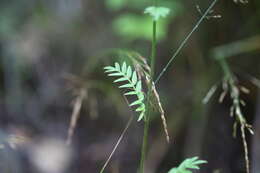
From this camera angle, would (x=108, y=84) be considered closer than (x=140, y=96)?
No

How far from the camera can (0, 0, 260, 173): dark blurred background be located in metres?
2.19

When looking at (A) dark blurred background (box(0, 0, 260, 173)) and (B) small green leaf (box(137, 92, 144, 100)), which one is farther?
(A) dark blurred background (box(0, 0, 260, 173))

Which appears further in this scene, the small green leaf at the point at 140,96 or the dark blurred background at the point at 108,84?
the dark blurred background at the point at 108,84

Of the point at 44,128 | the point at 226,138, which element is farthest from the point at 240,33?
the point at 44,128

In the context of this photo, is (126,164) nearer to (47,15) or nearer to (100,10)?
(100,10)

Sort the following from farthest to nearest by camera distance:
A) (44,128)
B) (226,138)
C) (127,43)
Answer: (44,128)
(127,43)
(226,138)

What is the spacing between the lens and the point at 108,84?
2.57 m

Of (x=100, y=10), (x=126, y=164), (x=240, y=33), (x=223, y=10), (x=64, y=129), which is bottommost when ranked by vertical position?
(x=126, y=164)

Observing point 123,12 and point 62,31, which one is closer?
point 123,12

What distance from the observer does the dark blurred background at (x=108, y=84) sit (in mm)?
2188

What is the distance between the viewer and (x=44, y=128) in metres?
2.93

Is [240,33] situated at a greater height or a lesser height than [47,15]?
lesser

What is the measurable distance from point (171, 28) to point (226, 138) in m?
0.69

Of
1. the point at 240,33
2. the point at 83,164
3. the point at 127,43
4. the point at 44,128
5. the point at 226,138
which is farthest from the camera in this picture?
the point at 44,128
